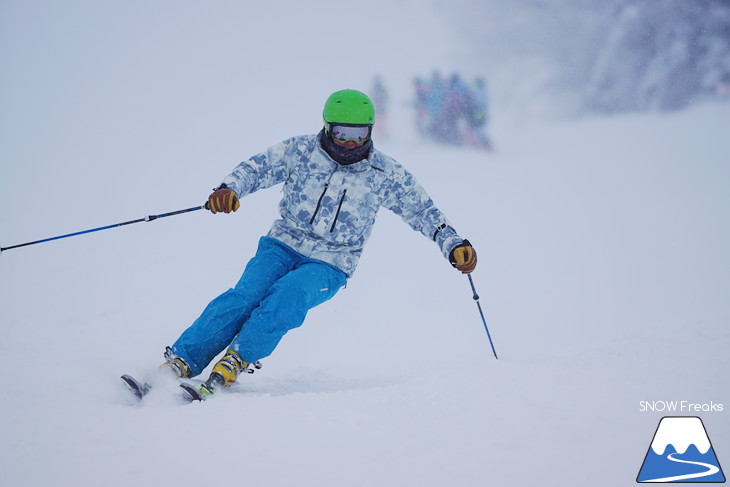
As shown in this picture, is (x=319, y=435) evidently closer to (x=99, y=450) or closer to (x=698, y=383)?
(x=99, y=450)

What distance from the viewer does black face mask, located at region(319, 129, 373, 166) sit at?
268 centimetres

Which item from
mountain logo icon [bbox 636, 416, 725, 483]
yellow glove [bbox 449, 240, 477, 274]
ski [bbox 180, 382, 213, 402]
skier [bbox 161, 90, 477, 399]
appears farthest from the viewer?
yellow glove [bbox 449, 240, 477, 274]

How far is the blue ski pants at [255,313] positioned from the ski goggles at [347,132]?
0.62m

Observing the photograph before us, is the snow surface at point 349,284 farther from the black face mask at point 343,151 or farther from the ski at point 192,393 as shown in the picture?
the black face mask at point 343,151

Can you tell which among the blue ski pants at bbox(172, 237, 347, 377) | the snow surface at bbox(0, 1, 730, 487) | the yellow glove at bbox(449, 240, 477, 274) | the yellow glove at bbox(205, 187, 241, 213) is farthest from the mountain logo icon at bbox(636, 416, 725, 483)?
the yellow glove at bbox(205, 187, 241, 213)

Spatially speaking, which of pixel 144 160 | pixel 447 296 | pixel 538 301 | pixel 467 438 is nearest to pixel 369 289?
pixel 447 296

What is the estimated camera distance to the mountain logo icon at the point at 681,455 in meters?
1.61

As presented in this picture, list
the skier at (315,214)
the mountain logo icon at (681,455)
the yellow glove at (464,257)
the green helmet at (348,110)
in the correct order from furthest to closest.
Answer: the yellow glove at (464,257) < the green helmet at (348,110) < the skier at (315,214) < the mountain logo icon at (681,455)

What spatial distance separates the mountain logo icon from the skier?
1.19 metres

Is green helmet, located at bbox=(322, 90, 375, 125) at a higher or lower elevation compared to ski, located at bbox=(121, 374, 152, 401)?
higher

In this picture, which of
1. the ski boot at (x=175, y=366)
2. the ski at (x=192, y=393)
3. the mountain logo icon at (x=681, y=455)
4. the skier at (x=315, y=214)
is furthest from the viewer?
the skier at (x=315, y=214)

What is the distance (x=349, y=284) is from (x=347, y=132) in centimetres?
255

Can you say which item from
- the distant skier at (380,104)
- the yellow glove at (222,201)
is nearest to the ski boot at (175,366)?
the yellow glove at (222,201)

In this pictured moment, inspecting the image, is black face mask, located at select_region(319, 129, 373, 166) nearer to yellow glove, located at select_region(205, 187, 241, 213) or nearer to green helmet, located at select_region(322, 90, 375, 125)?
green helmet, located at select_region(322, 90, 375, 125)
